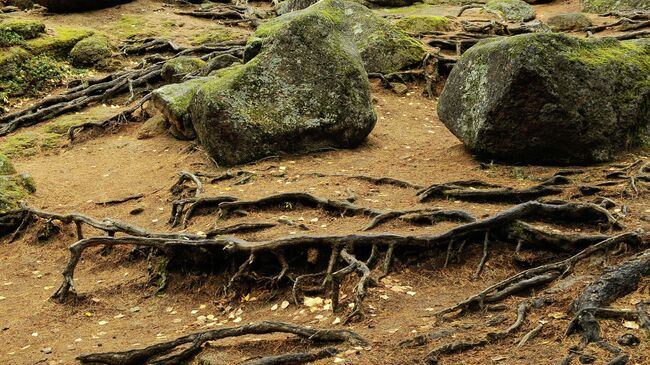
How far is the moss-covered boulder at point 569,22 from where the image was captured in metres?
22.6

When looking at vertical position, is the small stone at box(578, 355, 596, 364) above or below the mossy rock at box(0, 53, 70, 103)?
above

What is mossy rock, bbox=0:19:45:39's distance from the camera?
2112 cm

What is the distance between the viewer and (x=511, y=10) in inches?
1014

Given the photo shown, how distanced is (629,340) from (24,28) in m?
21.0

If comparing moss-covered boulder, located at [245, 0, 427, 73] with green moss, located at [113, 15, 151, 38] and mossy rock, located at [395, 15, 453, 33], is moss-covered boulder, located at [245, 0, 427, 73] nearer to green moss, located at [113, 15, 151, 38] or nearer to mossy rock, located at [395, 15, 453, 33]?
mossy rock, located at [395, 15, 453, 33]

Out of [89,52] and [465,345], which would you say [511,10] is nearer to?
[89,52]

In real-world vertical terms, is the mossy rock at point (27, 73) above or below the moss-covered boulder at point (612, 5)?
below

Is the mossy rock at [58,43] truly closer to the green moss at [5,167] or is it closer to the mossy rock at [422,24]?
the green moss at [5,167]

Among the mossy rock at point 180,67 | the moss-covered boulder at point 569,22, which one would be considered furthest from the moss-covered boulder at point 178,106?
the moss-covered boulder at point 569,22

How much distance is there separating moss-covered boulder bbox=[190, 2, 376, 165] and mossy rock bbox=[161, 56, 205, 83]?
19.0ft

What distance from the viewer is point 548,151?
10750 mm

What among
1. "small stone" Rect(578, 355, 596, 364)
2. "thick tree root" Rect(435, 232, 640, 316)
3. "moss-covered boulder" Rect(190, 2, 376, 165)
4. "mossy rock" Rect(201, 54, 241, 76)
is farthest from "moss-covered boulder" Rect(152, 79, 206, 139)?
"small stone" Rect(578, 355, 596, 364)

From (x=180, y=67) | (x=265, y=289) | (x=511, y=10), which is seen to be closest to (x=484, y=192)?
(x=265, y=289)

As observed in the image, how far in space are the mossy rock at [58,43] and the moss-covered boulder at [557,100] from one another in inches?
598
